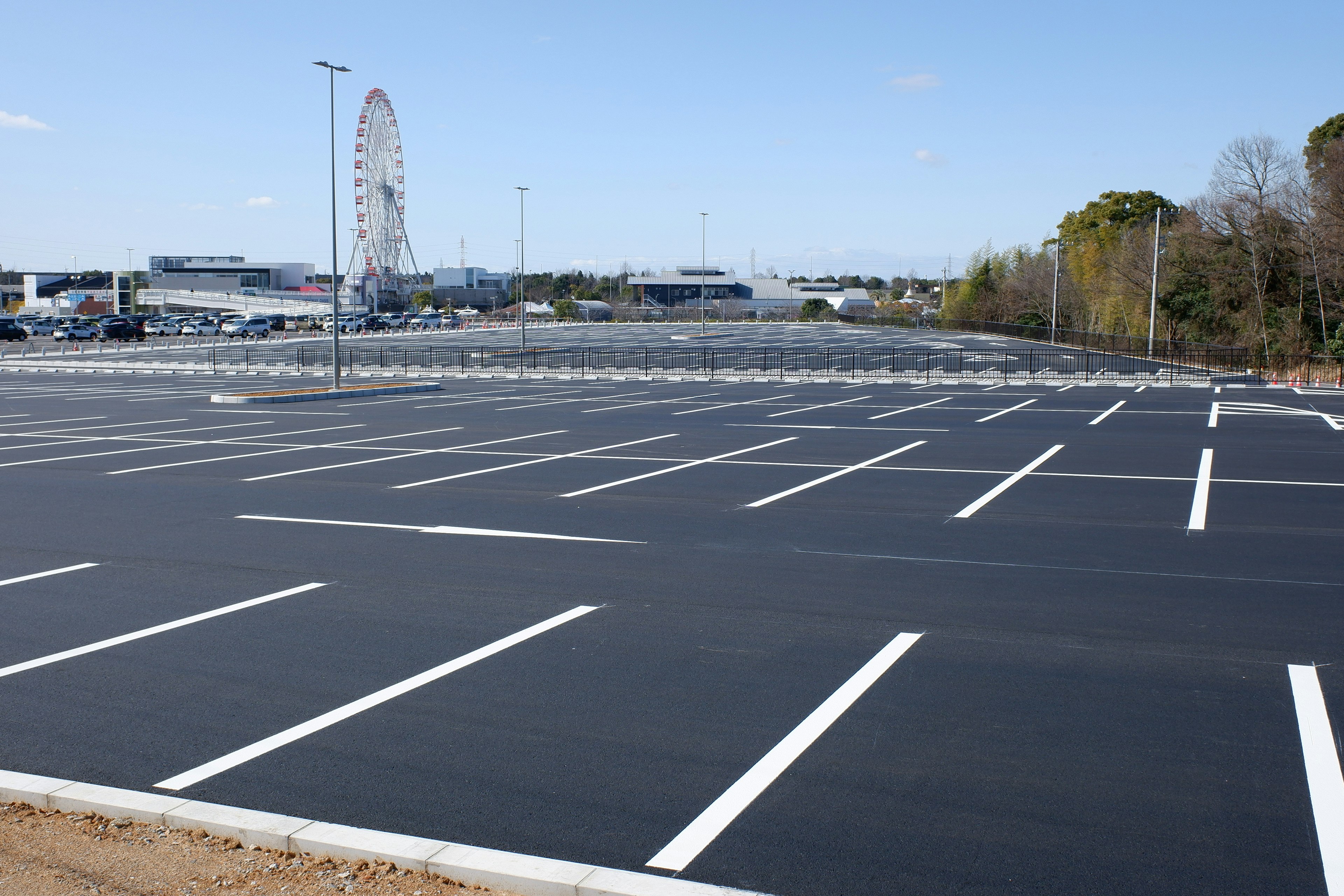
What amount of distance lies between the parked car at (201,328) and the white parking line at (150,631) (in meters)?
78.1

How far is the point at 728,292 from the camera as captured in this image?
6914 inches

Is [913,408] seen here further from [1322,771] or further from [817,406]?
[1322,771]

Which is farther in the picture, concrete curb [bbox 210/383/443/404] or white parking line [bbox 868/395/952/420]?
concrete curb [bbox 210/383/443/404]

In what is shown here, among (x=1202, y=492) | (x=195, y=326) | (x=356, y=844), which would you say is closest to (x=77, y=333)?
(x=195, y=326)

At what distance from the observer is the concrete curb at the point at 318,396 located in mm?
29625

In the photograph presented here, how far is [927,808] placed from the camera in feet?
16.5

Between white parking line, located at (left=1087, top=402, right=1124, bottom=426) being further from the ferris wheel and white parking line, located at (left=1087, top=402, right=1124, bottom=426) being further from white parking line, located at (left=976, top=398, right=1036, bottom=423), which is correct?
the ferris wheel

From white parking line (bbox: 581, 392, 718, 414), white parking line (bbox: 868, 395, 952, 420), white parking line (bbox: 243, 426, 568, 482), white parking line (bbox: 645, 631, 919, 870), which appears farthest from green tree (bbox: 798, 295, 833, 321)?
white parking line (bbox: 645, 631, 919, 870)

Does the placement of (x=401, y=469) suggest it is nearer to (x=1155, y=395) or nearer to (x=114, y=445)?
(x=114, y=445)

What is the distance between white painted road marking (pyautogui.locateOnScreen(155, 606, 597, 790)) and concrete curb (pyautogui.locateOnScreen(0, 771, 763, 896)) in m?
0.29

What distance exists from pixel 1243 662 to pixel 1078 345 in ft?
223

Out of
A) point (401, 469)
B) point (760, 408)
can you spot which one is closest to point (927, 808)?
point (401, 469)

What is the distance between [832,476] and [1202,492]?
508 cm

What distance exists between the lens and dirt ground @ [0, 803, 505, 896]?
4273 millimetres
